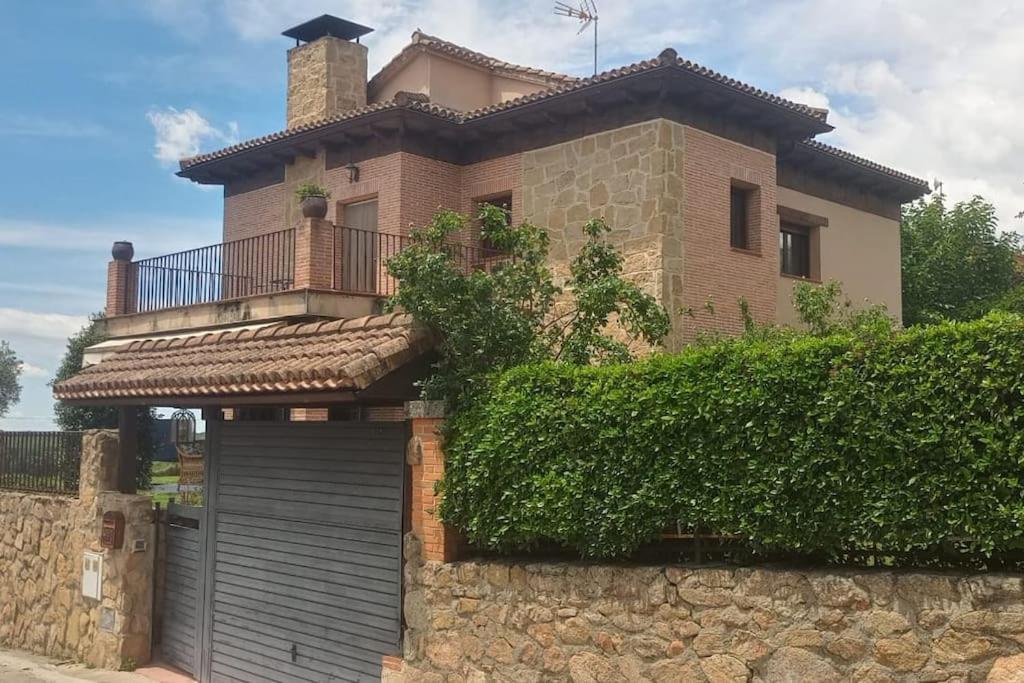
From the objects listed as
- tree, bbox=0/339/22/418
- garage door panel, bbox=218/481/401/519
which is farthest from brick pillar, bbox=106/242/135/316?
tree, bbox=0/339/22/418

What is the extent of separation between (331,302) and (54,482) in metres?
5.18

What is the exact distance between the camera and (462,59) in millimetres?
Answer: 19281

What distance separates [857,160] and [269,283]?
433 inches

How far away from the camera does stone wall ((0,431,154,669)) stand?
12.0 metres

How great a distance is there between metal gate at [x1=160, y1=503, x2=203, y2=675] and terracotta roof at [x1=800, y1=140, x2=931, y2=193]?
11692mm

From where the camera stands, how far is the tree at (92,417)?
20.1m

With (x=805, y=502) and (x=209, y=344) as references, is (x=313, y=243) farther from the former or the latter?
(x=805, y=502)

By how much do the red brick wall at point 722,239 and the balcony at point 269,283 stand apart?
3051 mm

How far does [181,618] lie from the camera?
38.4 feet

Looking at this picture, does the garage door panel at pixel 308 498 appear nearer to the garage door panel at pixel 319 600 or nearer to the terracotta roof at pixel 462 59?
the garage door panel at pixel 319 600

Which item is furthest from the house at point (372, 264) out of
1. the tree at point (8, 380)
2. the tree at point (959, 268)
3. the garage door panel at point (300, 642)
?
the tree at point (8, 380)

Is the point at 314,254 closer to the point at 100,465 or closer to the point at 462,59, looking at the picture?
the point at 100,465

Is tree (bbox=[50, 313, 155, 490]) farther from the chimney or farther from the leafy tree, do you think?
the leafy tree

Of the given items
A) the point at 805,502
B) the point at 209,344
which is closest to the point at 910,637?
the point at 805,502
